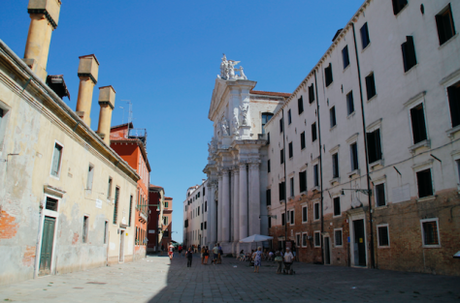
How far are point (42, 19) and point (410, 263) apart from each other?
56.1 ft

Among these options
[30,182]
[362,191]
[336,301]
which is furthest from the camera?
[362,191]

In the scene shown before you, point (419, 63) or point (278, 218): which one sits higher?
point (419, 63)

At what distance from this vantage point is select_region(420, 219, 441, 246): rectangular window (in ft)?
44.7

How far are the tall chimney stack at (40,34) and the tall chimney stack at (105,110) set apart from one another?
7.82 meters

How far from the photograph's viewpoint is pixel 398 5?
1647 centimetres

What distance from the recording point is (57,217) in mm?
13258

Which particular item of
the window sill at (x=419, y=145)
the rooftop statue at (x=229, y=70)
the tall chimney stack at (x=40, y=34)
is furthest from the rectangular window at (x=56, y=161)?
the rooftop statue at (x=229, y=70)

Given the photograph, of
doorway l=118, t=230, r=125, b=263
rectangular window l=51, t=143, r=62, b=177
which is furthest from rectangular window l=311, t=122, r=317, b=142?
rectangular window l=51, t=143, r=62, b=177

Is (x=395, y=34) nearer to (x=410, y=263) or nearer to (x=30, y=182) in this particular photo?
(x=410, y=263)

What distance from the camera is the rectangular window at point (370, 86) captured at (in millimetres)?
18656

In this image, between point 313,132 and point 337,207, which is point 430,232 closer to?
point 337,207

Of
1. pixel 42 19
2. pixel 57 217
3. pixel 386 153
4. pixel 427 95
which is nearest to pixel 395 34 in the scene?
pixel 427 95

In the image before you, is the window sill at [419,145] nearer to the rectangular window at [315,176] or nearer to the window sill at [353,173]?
the window sill at [353,173]

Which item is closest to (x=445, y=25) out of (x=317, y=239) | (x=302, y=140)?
(x=302, y=140)
